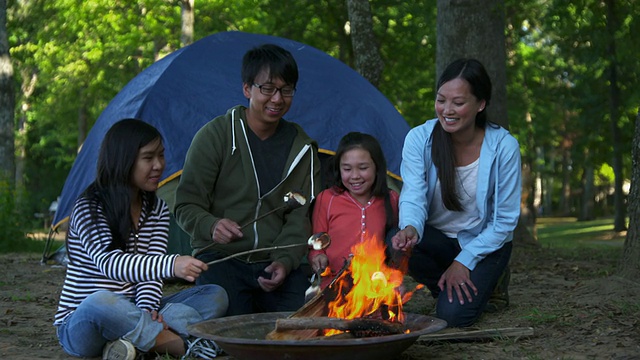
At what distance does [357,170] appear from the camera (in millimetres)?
4641

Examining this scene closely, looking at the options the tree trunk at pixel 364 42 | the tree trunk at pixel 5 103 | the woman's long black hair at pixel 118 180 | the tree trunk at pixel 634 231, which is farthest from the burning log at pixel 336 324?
the tree trunk at pixel 5 103

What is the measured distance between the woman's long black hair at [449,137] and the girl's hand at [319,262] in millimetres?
752

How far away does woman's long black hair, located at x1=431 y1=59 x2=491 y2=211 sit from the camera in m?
4.37

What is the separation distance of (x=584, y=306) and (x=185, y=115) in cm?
375

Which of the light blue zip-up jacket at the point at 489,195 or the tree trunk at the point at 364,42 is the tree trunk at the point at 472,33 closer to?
the tree trunk at the point at 364,42

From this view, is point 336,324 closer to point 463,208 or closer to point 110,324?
point 110,324

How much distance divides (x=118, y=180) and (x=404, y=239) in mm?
1438

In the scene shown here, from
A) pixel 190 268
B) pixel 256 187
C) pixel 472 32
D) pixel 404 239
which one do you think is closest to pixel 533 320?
pixel 404 239

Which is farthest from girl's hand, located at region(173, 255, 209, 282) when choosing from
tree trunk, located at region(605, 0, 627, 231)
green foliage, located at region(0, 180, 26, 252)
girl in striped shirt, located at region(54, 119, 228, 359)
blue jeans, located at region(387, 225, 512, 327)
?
tree trunk, located at region(605, 0, 627, 231)

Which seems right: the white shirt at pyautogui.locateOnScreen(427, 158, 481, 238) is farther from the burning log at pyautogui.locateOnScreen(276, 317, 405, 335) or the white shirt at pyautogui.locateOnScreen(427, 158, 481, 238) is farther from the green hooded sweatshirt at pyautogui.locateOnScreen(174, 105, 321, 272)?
the burning log at pyautogui.locateOnScreen(276, 317, 405, 335)

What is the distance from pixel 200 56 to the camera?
7406 mm

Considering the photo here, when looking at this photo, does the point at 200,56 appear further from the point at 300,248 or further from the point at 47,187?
the point at 47,187

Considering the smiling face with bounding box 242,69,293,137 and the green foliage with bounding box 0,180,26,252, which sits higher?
the smiling face with bounding box 242,69,293,137

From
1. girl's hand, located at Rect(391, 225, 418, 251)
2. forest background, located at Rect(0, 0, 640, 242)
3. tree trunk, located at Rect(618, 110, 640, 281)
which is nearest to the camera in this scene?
girl's hand, located at Rect(391, 225, 418, 251)
